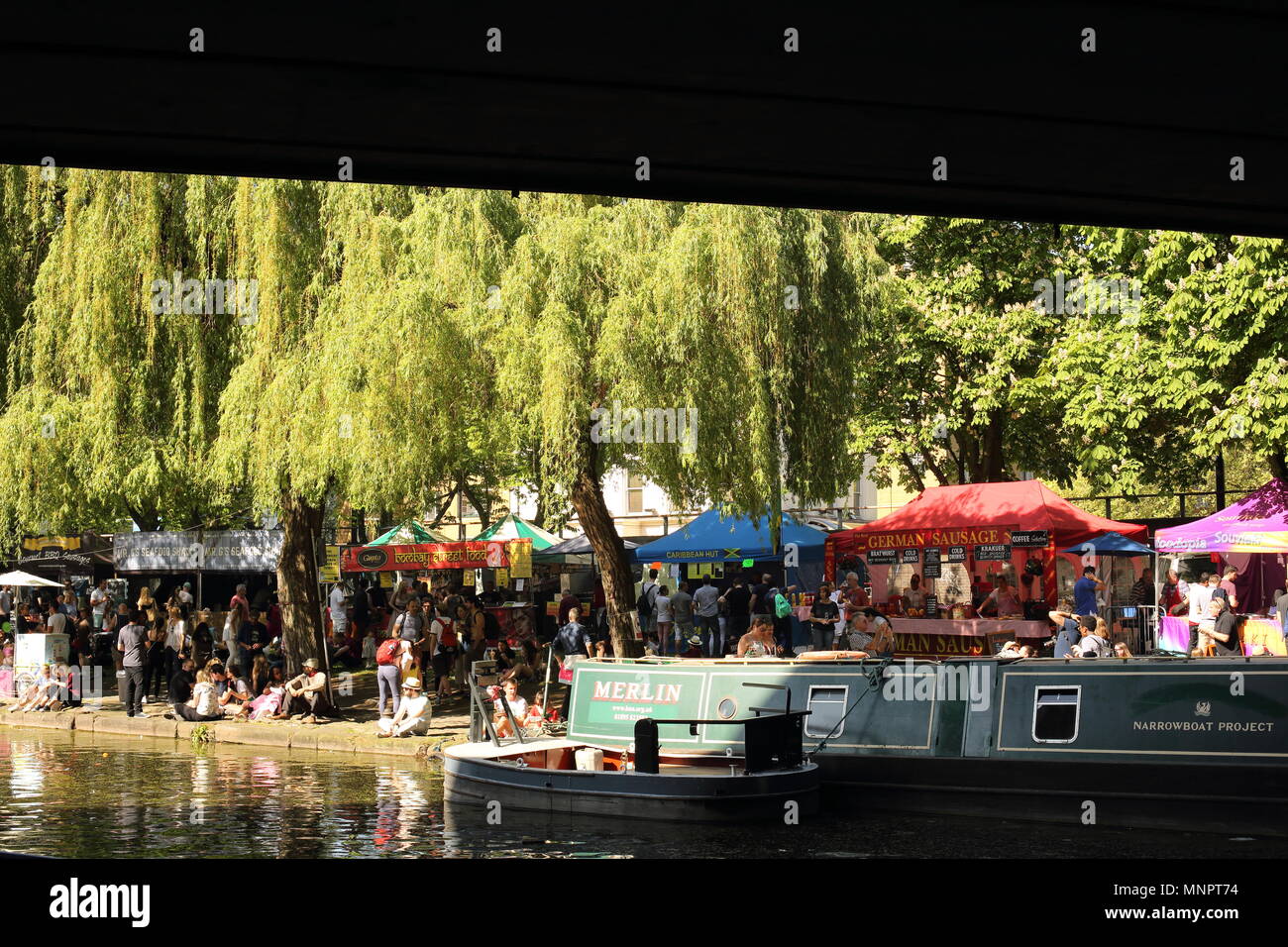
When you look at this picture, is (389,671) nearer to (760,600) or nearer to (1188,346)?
(760,600)

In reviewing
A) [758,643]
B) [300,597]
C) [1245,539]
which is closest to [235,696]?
[300,597]

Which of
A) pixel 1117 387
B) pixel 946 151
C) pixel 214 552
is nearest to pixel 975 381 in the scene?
pixel 1117 387

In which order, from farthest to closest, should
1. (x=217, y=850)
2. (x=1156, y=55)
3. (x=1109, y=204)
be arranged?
(x=217, y=850) → (x=1109, y=204) → (x=1156, y=55)

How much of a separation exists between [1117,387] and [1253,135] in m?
20.2

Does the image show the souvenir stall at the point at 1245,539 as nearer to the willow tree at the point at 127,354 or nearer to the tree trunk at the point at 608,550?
the tree trunk at the point at 608,550

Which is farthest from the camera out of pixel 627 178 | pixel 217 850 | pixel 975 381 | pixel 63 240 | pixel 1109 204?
pixel 975 381

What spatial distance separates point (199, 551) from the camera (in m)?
29.8

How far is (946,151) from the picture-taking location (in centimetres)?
835

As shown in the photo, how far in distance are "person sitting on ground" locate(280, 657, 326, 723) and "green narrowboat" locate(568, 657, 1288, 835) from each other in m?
7.43
